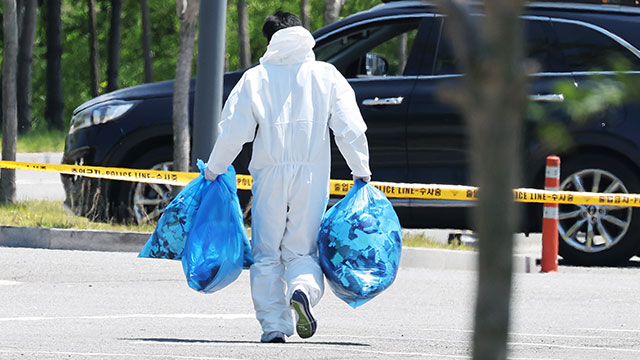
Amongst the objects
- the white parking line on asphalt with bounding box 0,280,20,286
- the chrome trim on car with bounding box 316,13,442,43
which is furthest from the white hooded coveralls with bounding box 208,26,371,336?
the chrome trim on car with bounding box 316,13,442,43

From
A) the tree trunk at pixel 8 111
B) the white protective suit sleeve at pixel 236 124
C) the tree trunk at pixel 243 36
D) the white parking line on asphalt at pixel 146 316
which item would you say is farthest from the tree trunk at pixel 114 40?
the white protective suit sleeve at pixel 236 124

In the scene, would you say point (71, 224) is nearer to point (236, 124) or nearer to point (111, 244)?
point (111, 244)

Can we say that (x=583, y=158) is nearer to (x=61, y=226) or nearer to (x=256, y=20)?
(x=61, y=226)

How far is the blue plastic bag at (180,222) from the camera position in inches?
252

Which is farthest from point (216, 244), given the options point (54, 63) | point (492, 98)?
point (54, 63)

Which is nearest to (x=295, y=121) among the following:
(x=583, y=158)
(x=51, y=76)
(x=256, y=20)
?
(x=583, y=158)

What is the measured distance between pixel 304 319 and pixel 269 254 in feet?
1.46

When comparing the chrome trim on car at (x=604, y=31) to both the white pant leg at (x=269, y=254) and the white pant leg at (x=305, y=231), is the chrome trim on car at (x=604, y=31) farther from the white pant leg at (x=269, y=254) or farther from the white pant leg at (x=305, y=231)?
the white pant leg at (x=269, y=254)

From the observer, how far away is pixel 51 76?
35.5 m

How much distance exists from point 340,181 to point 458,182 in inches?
35.4

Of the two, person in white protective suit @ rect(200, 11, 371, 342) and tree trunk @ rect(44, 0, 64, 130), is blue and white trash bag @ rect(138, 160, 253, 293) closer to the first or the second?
person in white protective suit @ rect(200, 11, 371, 342)

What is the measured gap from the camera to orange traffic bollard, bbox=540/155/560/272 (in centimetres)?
948

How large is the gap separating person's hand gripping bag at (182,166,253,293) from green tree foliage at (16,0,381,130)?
117 ft

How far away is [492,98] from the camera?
53.0 inches
